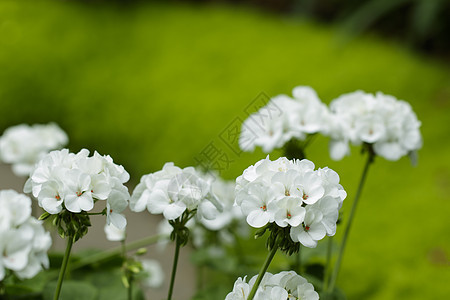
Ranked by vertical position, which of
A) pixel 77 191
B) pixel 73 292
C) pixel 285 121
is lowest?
pixel 73 292

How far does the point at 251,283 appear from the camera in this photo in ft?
2.31

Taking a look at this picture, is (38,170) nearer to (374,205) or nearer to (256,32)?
(374,205)

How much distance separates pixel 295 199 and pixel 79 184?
0.94 ft

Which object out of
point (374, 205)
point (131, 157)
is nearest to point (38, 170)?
point (374, 205)

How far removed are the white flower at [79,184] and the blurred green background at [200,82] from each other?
1.61 m

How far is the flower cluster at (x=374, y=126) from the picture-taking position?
1006 mm

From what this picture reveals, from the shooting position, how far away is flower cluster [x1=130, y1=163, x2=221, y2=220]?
2.44ft

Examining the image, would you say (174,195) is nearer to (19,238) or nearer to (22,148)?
(19,238)

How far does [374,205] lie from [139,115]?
5.69 ft

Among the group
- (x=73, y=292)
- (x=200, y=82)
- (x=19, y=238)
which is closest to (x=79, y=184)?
(x=19, y=238)

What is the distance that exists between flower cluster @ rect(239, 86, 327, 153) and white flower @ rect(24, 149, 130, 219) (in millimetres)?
390

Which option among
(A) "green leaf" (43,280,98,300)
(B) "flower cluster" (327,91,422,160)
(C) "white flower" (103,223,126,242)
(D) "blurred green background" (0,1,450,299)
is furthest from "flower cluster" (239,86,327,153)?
(D) "blurred green background" (0,1,450,299)

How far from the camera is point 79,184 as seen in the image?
0.69m

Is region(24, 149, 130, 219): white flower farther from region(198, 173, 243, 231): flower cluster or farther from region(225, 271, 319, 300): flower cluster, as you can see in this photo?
region(198, 173, 243, 231): flower cluster
